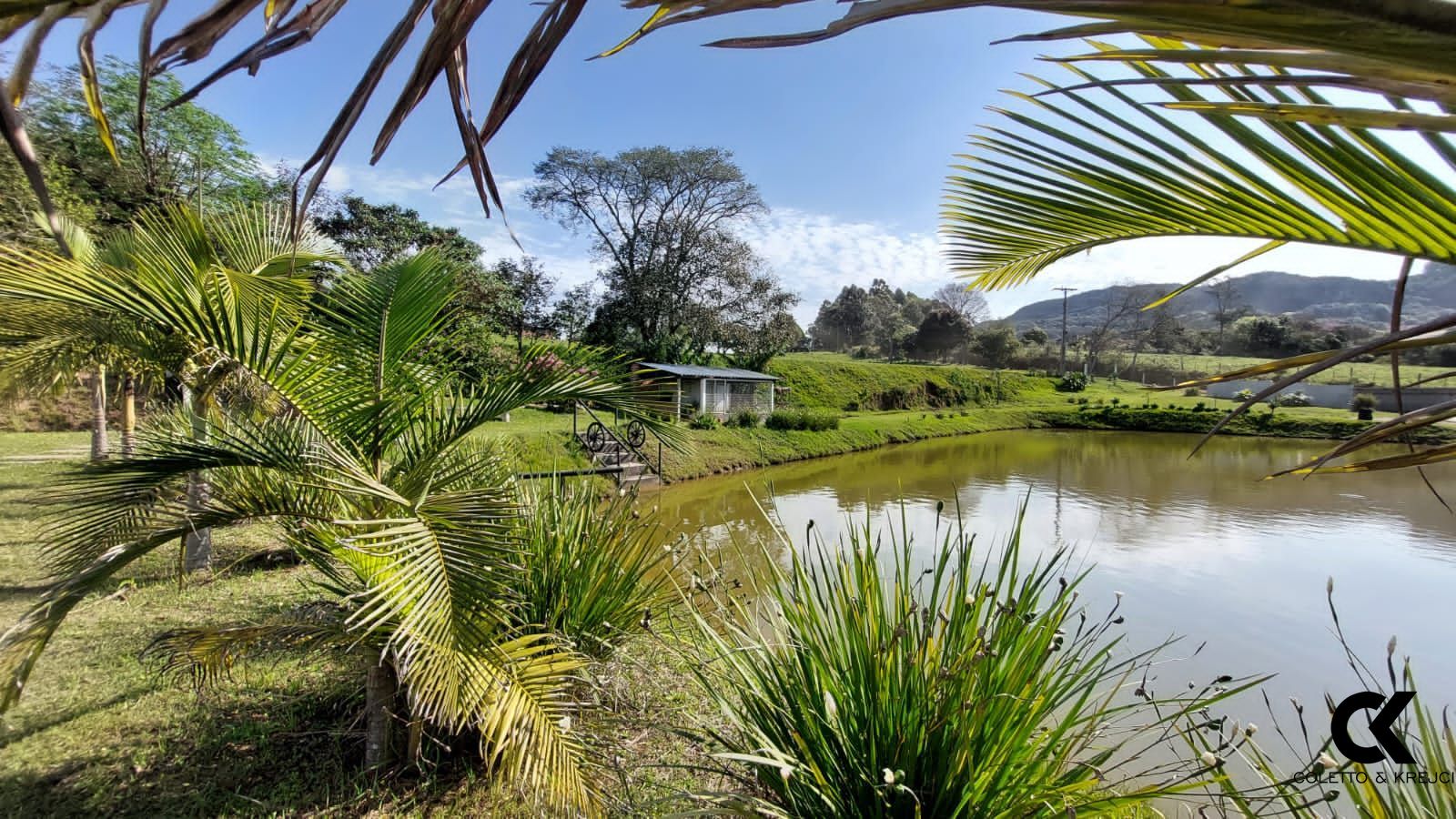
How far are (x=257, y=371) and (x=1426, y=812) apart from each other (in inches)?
126

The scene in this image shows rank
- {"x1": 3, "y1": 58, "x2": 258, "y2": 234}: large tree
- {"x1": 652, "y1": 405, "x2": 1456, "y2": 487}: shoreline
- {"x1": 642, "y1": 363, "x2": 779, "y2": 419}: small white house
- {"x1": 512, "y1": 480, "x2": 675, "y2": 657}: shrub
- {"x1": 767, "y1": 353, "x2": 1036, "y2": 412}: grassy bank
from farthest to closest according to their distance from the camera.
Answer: {"x1": 767, "y1": 353, "x2": 1036, "y2": 412}: grassy bank
{"x1": 642, "y1": 363, "x2": 779, "y2": 419}: small white house
{"x1": 652, "y1": 405, "x2": 1456, "y2": 487}: shoreline
{"x1": 3, "y1": 58, "x2": 258, "y2": 234}: large tree
{"x1": 512, "y1": 480, "x2": 675, "y2": 657}: shrub

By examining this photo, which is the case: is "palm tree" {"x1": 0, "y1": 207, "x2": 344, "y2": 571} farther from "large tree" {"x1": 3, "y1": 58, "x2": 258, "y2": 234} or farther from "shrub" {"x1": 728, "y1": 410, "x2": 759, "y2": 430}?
"shrub" {"x1": 728, "y1": 410, "x2": 759, "y2": 430}

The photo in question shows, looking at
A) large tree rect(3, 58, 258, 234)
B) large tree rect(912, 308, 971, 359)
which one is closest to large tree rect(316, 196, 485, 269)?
large tree rect(3, 58, 258, 234)

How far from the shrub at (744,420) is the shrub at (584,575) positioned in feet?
48.4

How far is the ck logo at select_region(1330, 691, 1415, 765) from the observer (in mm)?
1065

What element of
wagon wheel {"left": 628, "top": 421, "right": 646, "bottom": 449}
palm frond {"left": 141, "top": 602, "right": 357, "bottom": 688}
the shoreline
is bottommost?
the shoreline

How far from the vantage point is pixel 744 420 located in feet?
59.8

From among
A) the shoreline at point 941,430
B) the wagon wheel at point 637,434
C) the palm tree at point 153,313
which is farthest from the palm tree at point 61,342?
the shoreline at point 941,430

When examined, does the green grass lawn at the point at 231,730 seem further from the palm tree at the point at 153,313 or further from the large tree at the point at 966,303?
the large tree at the point at 966,303

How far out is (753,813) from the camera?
4.66ft

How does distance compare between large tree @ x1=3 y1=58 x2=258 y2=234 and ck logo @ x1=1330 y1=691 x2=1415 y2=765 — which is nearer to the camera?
ck logo @ x1=1330 y1=691 x2=1415 y2=765

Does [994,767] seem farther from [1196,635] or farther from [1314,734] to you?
[1196,635]

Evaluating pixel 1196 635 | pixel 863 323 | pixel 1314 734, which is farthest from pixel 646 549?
pixel 863 323

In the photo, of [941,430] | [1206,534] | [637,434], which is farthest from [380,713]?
[941,430]
